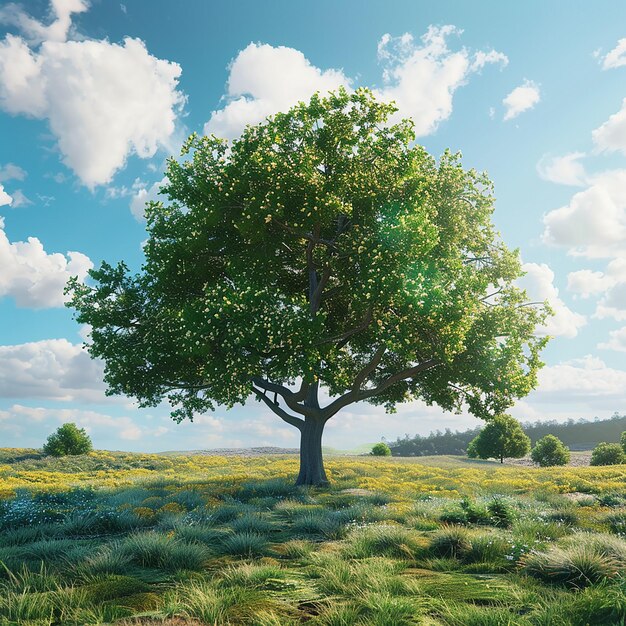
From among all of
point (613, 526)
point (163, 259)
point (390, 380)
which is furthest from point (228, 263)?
point (613, 526)

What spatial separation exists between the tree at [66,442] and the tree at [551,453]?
42.3m

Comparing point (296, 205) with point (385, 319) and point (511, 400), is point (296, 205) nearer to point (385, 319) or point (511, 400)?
point (385, 319)

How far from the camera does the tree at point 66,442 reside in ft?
146

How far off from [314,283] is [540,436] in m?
94.9

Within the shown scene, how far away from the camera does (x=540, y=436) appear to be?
103688 mm

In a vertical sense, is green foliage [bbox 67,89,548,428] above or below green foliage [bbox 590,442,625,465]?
above

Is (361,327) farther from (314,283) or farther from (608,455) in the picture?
(608,455)

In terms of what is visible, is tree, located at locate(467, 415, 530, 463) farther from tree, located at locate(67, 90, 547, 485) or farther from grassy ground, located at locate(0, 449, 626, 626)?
grassy ground, located at locate(0, 449, 626, 626)

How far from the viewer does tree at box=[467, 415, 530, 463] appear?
51969 mm

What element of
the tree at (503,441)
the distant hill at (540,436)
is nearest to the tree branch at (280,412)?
the tree at (503,441)

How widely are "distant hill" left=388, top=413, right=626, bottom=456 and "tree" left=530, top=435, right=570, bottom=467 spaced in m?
43.4

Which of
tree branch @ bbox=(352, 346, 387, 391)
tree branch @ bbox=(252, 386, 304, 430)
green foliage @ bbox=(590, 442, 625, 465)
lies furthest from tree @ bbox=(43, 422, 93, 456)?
green foliage @ bbox=(590, 442, 625, 465)

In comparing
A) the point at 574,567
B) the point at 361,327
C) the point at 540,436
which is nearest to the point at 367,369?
the point at 361,327

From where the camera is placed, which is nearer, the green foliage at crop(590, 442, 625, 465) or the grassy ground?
the grassy ground
